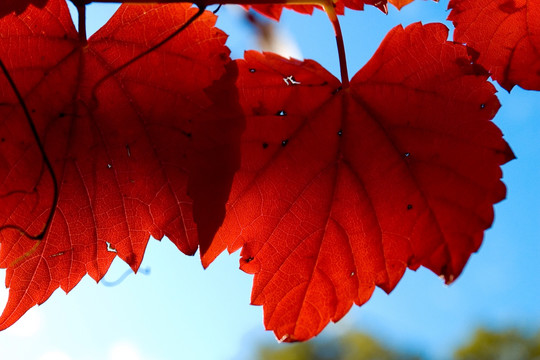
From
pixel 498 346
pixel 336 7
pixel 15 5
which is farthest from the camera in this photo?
pixel 498 346

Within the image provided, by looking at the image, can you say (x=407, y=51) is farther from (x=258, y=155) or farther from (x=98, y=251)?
(x=98, y=251)

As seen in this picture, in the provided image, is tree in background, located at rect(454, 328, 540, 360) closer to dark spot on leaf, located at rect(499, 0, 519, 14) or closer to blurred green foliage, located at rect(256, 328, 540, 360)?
blurred green foliage, located at rect(256, 328, 540, 360)

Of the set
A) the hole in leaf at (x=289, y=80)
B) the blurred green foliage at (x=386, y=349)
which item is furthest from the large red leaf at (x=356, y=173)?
the blurred green foliage at (x=386, y=349)

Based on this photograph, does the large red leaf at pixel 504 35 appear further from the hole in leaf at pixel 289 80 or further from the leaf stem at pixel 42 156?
the leaf stem at pixel 42 156

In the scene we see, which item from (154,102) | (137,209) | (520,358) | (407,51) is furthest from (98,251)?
(520,358)

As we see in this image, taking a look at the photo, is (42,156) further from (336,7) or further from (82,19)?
(336,7)

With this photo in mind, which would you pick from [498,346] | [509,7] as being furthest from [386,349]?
[509,7]
